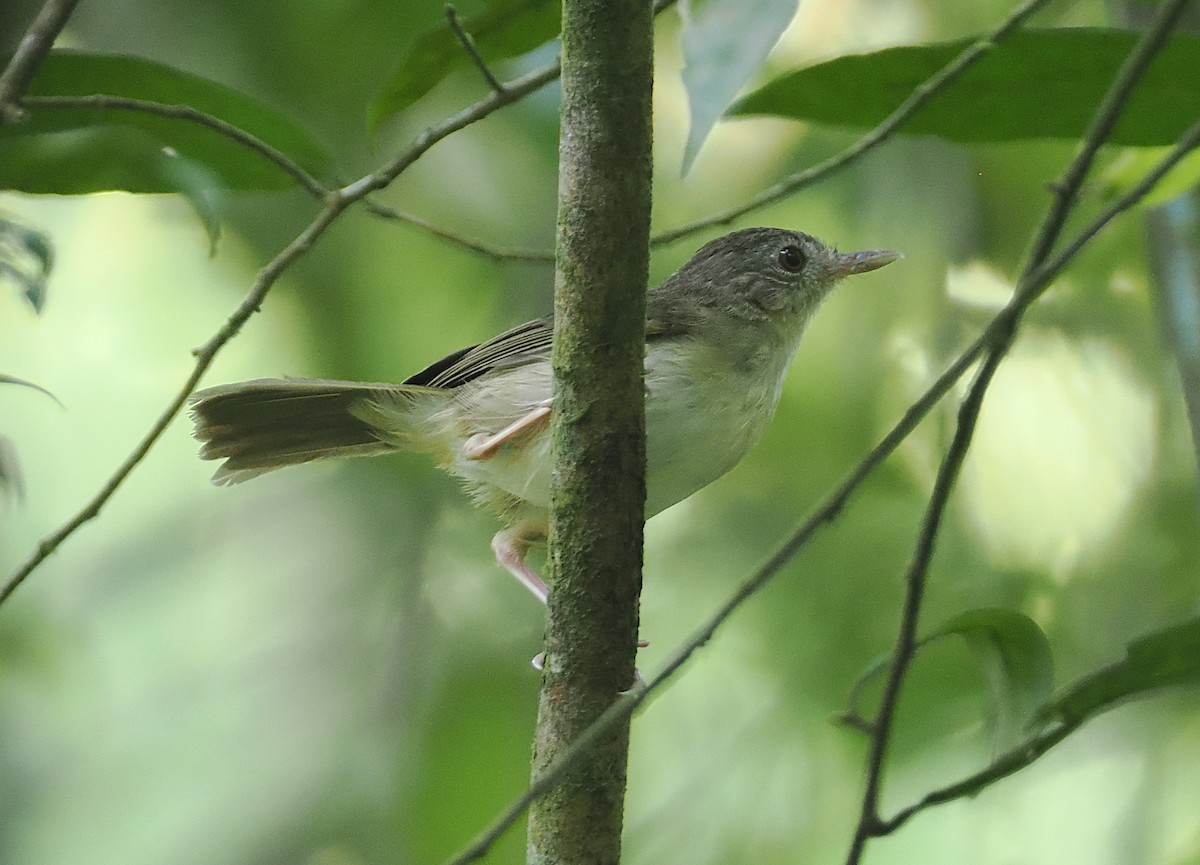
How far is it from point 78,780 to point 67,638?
0.57 m

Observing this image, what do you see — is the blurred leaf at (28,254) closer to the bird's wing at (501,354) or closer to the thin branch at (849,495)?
the thin branch at (849,495)

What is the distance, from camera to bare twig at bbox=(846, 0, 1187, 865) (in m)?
1.37

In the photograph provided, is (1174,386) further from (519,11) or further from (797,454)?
(519,11)

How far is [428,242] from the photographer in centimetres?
466

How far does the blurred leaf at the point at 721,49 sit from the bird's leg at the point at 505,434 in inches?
41.8

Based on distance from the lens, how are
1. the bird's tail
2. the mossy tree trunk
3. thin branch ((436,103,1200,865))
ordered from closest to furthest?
1. thin branch ((436,103,1200,865))
2. the mossy tree trunk
3. the bird's tail

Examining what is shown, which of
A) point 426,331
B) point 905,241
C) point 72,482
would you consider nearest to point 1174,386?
point 905,241

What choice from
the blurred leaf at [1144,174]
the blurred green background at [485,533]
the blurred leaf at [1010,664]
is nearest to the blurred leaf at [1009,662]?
the blurred leaf at [1010,664]

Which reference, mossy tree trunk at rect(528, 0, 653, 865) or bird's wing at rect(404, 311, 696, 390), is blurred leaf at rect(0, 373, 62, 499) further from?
bird's wing at rect(404, 311, 696, 390)

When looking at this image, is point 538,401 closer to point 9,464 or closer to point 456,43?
point 456,43

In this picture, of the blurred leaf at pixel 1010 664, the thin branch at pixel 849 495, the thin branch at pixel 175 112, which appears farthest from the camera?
the thin branch at pixel 175 112

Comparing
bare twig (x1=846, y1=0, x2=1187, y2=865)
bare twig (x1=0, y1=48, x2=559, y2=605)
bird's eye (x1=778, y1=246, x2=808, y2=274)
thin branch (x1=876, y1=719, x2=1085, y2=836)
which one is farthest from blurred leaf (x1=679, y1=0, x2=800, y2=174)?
bird's eye (x1=778, y1=246, x2=808, y2=274)

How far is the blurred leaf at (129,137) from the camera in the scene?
85.8 inches

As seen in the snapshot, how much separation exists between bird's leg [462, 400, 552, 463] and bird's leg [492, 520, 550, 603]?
214mm
